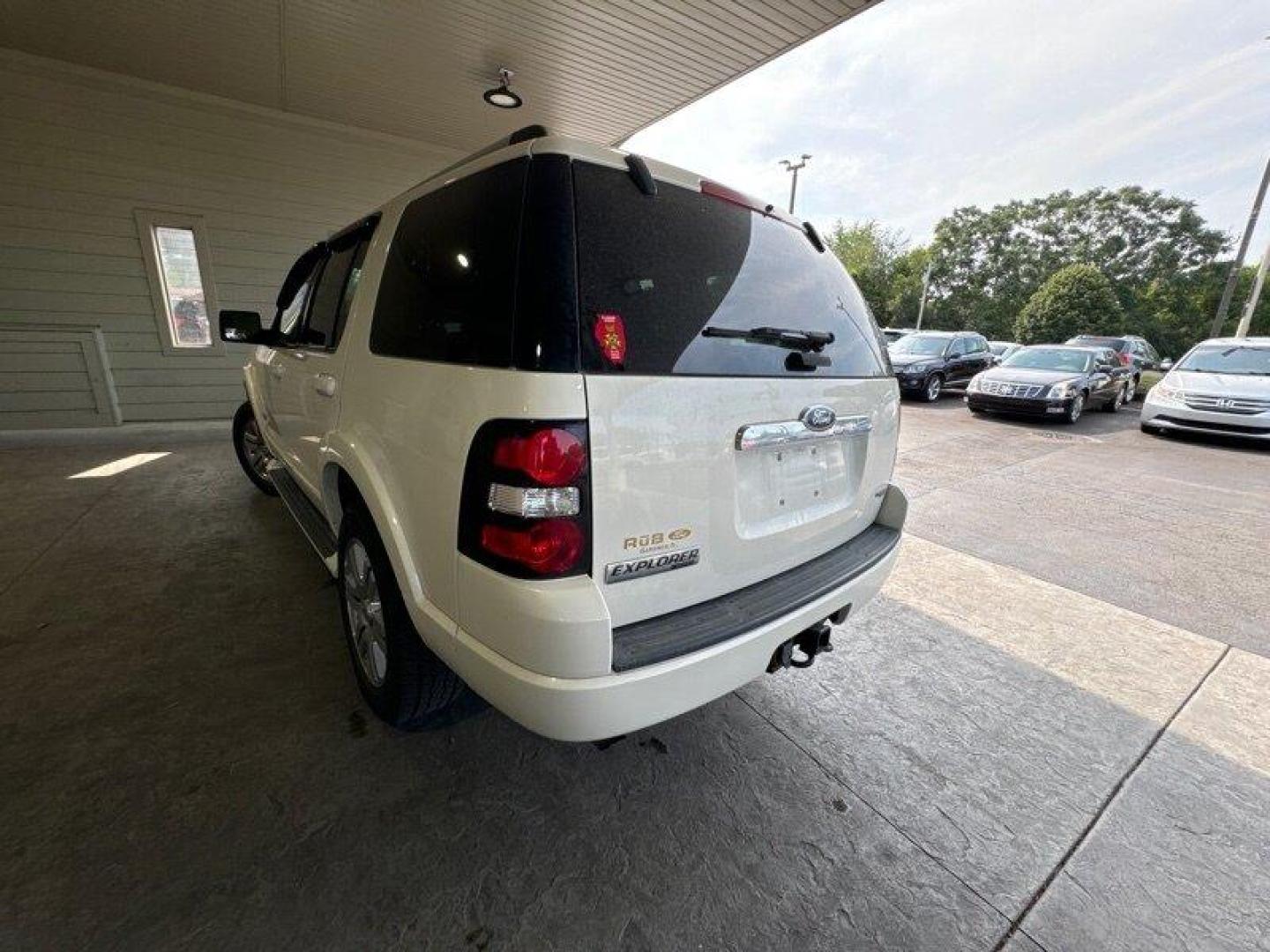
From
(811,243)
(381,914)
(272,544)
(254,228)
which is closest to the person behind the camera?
(381,914)

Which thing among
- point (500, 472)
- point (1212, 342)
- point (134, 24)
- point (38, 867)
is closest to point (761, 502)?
point (500, 472)

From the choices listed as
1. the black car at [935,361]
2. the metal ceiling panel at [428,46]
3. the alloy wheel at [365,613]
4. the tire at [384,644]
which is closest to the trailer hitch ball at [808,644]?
the tire at [384,644]

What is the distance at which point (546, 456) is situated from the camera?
1183 millimetres

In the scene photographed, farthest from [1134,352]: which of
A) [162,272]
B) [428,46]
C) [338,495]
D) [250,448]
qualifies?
[162,272]

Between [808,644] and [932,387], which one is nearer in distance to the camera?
[808,644]

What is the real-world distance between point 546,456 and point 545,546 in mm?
210

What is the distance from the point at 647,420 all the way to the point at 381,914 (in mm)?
1436

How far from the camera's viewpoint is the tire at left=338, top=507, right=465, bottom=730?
5.63 feet

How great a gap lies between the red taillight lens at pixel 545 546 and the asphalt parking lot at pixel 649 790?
0.95 meters

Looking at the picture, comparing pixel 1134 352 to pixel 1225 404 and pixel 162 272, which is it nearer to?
pixel 1225 404

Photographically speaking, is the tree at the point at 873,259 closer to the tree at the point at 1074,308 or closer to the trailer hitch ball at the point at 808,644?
the tree at the point at 1074,308

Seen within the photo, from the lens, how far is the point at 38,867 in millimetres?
1401

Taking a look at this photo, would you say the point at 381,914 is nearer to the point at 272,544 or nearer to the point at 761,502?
the point at 761,502

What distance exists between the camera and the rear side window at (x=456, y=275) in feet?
4.24
